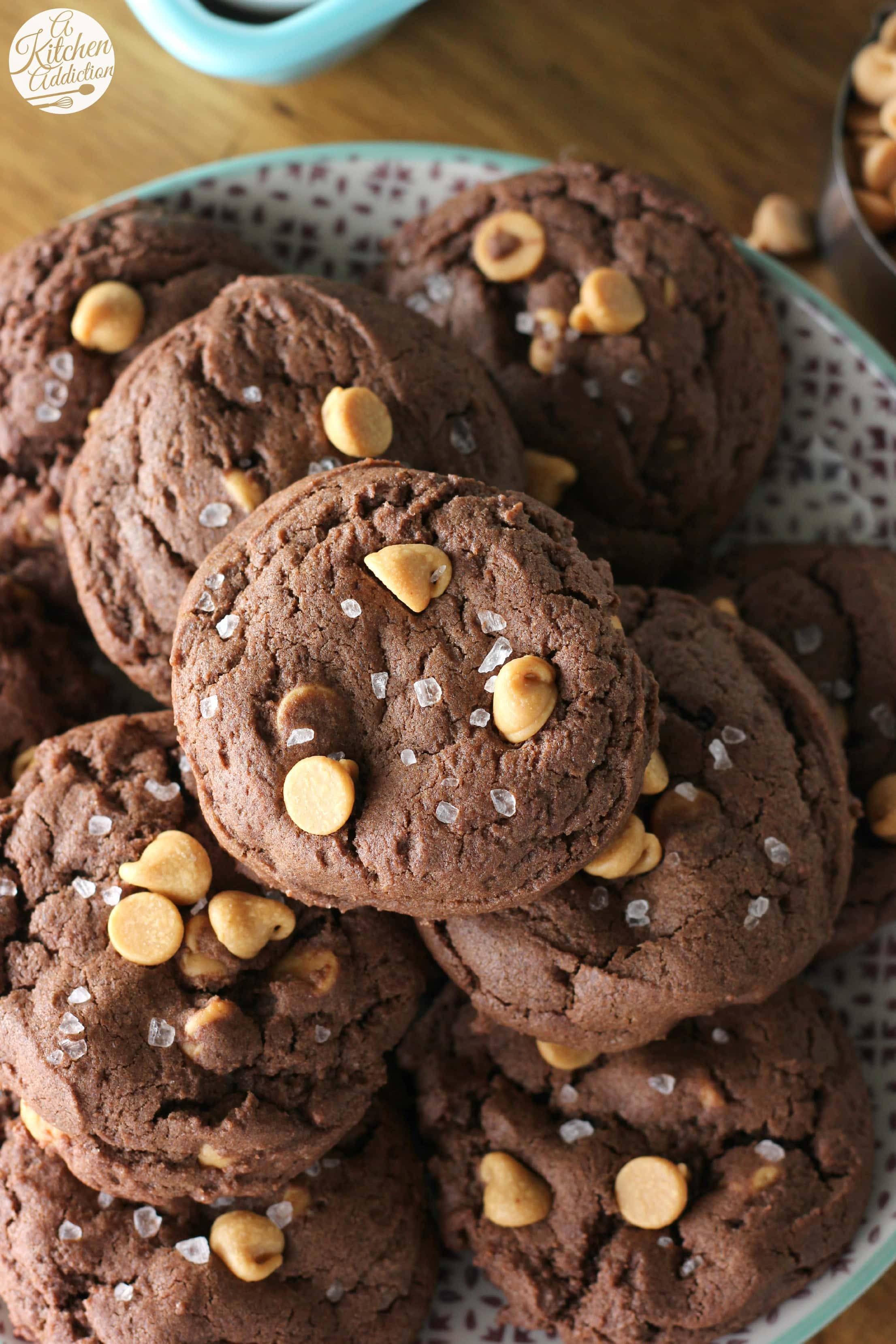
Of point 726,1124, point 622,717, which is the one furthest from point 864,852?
point 622,717

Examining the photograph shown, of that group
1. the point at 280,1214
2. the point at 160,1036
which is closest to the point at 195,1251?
the point at 280,1214

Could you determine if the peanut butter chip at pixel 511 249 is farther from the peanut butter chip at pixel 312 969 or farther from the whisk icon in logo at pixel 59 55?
the peanut butter chip at pixel 312 969

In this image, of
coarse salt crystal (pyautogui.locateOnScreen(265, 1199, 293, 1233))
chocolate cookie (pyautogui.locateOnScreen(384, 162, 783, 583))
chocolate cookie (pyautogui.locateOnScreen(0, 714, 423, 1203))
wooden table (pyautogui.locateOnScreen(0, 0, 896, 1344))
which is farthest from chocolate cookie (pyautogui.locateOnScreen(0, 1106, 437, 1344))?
wooden table (pyautogui.locateOnScreen(0, 0, 896, 1344))

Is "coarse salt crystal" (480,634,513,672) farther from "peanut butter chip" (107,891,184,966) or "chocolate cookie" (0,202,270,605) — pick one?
"chocolate cookie" (0,202,270,605)

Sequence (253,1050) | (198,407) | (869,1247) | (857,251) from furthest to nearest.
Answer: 1. (857,251)
2. (869,1247)
3. (198,407)
4. (253,1050)

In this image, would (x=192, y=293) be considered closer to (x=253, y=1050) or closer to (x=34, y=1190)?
(x=253, y=1050)

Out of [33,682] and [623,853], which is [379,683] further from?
[33,682]

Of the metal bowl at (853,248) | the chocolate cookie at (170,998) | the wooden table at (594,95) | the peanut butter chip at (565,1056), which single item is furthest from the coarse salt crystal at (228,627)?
the metal bowl at (853,248)
